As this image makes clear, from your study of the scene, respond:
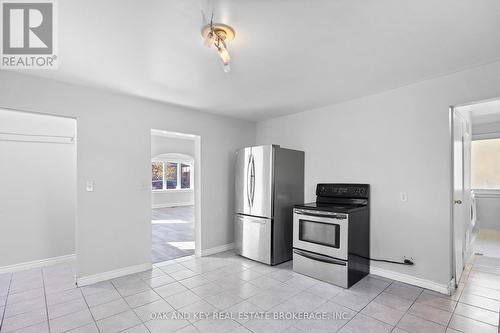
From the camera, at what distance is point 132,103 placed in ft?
11.8

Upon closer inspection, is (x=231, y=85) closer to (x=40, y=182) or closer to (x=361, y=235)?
(x=361, y=235)

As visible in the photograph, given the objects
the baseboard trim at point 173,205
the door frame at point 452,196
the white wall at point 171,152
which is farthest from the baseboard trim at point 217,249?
the baseboard trim at point 173,205

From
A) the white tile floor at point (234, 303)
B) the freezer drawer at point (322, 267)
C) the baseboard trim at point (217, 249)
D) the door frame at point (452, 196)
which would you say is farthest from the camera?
the baseboard trim at point (217, 249)

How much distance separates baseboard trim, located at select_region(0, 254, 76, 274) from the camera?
355cm

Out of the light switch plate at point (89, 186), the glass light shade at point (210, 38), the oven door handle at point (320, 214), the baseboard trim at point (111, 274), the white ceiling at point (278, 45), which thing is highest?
the white ceiling at point (278, 45)

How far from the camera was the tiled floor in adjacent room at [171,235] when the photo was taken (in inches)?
175

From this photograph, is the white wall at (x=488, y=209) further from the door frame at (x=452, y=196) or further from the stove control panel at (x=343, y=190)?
the stove control panel at (x=343, y=190)

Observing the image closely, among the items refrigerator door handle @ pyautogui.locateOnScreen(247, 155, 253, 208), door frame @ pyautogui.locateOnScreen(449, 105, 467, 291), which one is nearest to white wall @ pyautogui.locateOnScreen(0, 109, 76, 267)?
refrigerator door handle @ pyautogui.locateOnScreen(247, 155, 253, 208)

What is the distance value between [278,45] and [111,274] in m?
3.49

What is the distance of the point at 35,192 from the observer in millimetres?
3871

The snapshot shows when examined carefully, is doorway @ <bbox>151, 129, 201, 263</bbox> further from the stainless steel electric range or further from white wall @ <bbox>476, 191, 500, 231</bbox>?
white wall @ <bbox>476, 191, 500, 231</bbox>

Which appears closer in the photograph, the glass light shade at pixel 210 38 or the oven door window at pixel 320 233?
the glass light shade at pixel 210 38

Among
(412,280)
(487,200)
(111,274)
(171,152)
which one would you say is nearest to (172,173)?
(171,152)

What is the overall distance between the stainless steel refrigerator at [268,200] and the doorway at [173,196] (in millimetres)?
814
